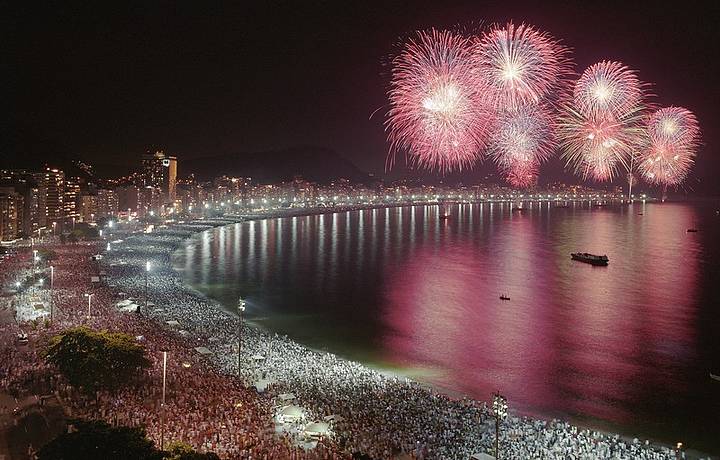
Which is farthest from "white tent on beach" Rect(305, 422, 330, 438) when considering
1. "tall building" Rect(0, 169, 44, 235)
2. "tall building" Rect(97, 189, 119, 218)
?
"tall building" Rect(97, 189, 119, 218)

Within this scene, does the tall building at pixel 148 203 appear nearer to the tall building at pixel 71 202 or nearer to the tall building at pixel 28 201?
the tall building at pixel 71 202

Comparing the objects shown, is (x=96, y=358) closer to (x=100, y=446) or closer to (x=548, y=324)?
(x=100, y=446)

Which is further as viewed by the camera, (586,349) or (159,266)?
(159,266)

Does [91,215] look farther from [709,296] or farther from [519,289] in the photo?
[709,296]

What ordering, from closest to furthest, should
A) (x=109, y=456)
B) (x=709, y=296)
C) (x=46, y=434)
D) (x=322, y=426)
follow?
(x=109, y=456) → (x=46, y=434) → (x=322, y=426) → (x=709, y=296)

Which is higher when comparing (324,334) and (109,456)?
(109,456)

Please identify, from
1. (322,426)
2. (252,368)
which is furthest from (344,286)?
(322,426)
